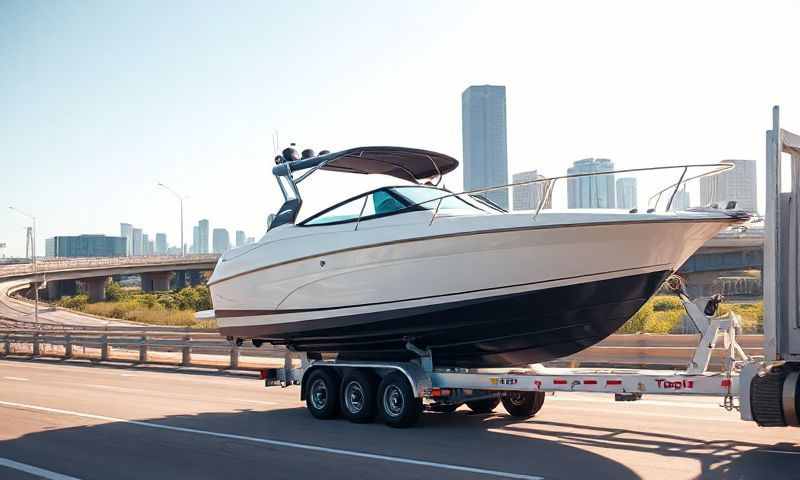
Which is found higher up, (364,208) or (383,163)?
(383,163)

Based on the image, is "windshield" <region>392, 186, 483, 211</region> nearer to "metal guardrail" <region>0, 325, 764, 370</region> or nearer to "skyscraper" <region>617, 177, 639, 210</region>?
"skyscraper" <region>617, 177, 639, 210</region>

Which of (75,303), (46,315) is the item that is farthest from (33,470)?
(75,303)

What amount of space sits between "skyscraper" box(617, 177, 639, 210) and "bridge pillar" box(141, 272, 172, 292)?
96.3 m

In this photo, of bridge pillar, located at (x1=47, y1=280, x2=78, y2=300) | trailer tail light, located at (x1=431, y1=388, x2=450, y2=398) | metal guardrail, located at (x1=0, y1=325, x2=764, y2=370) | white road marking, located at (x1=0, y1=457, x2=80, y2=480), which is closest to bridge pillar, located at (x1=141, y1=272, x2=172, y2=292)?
bridge pillar, located at (x1=47, y1=280, x2=78, y2=300)

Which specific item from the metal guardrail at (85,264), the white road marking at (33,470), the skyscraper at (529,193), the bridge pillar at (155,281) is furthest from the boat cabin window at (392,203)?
the bridge pillar at (155,281)

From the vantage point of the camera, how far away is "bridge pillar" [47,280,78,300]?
98.5 metres

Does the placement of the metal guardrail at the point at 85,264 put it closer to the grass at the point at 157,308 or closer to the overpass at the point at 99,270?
the overpass at the point at 99,270

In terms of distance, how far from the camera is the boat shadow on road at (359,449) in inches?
307

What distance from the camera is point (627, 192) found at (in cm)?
913

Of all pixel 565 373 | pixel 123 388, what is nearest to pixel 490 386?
pixel 565 373

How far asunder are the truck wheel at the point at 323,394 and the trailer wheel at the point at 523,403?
98.6 inches

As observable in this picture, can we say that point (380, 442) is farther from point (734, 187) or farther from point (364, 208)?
point (734, 187)

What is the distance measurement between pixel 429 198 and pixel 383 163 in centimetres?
218

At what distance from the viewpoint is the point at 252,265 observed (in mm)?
12430
